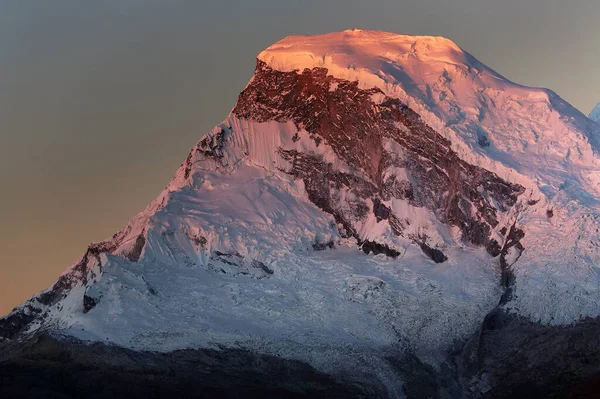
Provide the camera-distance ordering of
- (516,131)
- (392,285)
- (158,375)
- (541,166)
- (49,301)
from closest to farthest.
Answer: (158,375) → (392,285) → (541,166) → (516,131) → (49,301)

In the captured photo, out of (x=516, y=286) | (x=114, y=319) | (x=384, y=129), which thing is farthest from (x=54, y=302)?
(x=516, y=286)

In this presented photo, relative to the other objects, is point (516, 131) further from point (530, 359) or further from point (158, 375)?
point (158, 375)

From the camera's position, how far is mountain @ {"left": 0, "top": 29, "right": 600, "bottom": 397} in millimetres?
161250

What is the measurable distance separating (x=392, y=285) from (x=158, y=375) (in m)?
39.3

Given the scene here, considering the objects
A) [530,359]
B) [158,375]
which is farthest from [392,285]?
[158,375]

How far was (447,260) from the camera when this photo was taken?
183 meters

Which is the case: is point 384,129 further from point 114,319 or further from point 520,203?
point 114,319

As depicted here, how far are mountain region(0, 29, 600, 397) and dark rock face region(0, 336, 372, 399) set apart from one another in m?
0.30

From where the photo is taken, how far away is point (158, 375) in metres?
163

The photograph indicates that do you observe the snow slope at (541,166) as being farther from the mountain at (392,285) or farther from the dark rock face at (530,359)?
the dark rock face at (530,359)

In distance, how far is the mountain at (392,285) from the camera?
161250 millimetres

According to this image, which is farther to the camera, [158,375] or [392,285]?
[392,285]

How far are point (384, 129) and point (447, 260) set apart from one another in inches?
1073

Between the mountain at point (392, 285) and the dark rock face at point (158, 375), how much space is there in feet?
0.99
